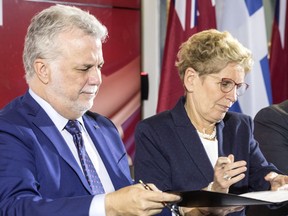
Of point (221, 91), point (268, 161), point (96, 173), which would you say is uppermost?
point (221, 91)

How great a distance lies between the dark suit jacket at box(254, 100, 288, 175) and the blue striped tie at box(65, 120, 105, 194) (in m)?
1.13

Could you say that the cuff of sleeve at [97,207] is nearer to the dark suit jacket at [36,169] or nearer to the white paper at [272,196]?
the dark suit jacket at [36,169]

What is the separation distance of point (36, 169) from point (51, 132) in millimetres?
156

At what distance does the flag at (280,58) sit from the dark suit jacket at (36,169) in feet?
7.97

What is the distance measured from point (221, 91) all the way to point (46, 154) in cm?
97

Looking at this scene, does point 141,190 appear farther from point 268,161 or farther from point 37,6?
point 37,6

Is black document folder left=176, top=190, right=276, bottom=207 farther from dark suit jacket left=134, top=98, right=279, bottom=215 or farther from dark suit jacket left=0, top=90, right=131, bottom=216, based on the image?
dark suit jacket left=134, top=98, right=279, bottom=215

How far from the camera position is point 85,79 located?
1.98 meters

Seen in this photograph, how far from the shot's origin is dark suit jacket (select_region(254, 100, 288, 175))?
289cm

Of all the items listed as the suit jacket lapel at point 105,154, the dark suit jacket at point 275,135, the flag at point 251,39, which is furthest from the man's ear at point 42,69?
the flag at point 251,39

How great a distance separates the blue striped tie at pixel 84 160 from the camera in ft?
6.68

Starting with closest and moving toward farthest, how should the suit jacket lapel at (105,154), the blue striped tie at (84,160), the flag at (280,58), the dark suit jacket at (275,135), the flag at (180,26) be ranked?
the blue striped tie at (84,160) → the suit jacket lapel at (105,154) → the dark suit jacket at (275,135) → the flag at (180,26) → the flag at (280,58)

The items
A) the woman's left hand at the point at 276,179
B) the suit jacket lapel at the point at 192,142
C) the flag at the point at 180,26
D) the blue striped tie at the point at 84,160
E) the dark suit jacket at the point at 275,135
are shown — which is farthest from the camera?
the flag at the point at 180,26

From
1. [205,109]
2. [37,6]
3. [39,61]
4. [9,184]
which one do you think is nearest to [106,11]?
[37,6]
